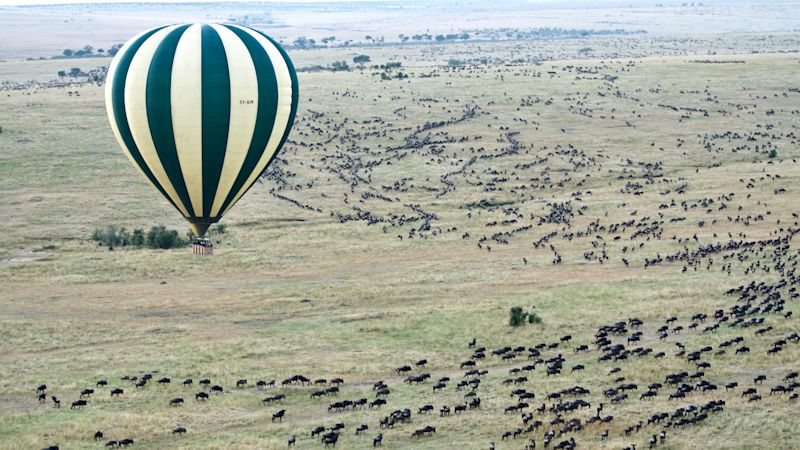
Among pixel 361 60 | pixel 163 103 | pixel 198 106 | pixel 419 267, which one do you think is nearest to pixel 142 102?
pixel 163 103

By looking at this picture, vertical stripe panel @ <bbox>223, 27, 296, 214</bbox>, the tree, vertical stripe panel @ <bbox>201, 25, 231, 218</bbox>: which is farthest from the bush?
the tree

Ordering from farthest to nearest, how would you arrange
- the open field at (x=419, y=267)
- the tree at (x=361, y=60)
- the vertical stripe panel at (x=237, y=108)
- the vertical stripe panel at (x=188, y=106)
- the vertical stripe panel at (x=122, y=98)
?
the tree at (x=361, y=60), the vertical stripe panel at (x=122, y=98), the vertical stripe panel at (x=237, y=108), the vertical stripe panel at (x=188, y=106), the open field at (x=419, y=267)

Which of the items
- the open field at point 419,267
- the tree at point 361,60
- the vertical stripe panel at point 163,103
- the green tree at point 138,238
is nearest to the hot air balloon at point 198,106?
the vertical stripe panel at point 163,103

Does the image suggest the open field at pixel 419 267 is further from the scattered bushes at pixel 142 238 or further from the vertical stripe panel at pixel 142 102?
the vertical stripe panel at pixel 142 102

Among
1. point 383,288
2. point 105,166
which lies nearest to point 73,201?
point 105,166

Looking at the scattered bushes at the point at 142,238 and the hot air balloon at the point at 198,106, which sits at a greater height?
the hot air balloon at the point at 198,106

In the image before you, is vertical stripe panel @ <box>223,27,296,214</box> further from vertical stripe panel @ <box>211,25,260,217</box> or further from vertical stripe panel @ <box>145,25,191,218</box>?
vertical stripe panel @ <box>145,25,191,218</box>
